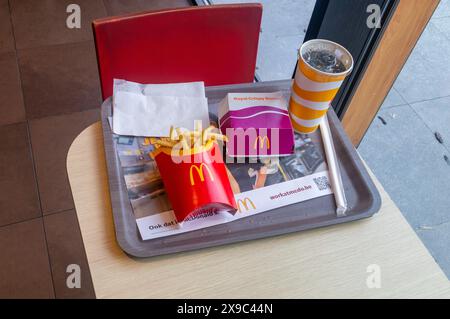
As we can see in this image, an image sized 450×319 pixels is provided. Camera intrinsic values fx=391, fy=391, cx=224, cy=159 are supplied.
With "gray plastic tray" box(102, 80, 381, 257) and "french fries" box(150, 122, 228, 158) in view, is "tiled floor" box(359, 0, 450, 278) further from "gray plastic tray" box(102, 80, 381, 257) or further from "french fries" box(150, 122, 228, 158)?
"french fries" box(150, 122, 228, 158)

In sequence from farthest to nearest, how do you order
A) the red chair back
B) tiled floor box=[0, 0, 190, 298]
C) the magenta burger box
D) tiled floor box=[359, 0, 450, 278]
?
tiled floor box=[359, 0, 450, 278] < tiled floor box=[0, 0, 190, 298] < the red chair back < the magenta burger box

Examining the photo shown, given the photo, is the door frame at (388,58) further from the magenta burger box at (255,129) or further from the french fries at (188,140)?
the french fries at (188,140)

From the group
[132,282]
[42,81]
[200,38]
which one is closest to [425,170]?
[200,38]

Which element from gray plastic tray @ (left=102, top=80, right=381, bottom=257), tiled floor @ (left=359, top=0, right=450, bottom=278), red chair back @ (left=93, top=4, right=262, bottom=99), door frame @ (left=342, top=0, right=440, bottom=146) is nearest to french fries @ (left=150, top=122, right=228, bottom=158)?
gray plastic tray @ (left=102, top=80, right=381, bottom=257)

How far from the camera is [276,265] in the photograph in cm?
59

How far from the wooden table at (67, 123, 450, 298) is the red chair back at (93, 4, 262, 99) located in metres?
0.32

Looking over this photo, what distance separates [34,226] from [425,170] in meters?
1.46

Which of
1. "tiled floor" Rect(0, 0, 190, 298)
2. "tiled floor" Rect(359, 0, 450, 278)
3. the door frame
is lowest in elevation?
"tiled floor" Rect(0, 0, 190, 298)

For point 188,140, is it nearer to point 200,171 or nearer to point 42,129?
point 200,171

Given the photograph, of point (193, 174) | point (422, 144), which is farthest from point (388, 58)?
point (193, 174)

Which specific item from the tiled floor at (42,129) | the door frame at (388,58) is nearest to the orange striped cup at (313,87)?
→ the door frame at (388,58)

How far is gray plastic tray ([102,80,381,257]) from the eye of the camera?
0.59 meters
